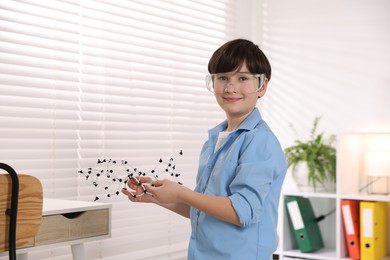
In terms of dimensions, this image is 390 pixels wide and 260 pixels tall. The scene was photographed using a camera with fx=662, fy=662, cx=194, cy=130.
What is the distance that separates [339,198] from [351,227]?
0.54 feet

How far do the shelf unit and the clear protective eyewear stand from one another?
5.91ft

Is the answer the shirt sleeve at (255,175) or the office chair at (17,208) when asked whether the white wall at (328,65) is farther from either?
the office chair at (17,208)

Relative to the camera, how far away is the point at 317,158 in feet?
12.3

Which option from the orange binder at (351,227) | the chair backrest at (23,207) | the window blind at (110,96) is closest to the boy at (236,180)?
the chair backrest at (23,207)

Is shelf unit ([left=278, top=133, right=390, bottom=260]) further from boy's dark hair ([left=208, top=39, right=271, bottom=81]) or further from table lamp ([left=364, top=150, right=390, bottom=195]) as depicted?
boy's dark hair ([left=208, top=39, right=271, bottom=81])

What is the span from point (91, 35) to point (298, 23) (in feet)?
5.11

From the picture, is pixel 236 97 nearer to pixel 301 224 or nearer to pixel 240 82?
pixel 240 82

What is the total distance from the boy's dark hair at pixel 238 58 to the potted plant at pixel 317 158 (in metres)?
1.96

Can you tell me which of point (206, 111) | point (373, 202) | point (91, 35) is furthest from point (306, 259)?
point (91, 35)

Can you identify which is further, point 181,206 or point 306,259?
point 306,259

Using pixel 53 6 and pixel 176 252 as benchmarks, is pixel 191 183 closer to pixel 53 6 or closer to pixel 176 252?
pixel 176 252

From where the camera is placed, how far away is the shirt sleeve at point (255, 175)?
167 cm

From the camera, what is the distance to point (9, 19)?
2.61 metres

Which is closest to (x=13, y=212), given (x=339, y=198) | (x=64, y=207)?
(x=64, y=207)
